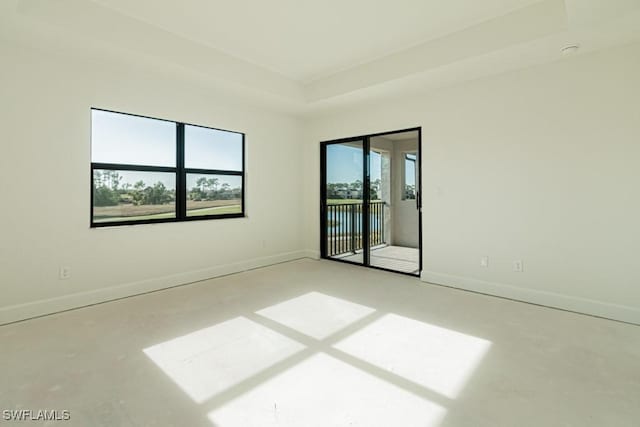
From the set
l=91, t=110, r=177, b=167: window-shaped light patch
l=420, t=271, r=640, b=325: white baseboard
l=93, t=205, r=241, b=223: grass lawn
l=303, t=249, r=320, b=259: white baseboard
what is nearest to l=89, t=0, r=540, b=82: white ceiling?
l=91, t=110, r=177, b=167: window-shaped light patch

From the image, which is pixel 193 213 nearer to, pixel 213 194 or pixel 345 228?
pixel 213 194

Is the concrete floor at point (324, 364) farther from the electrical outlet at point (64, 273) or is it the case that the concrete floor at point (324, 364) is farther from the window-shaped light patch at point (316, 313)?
the electrical outlet at point (64, 273)

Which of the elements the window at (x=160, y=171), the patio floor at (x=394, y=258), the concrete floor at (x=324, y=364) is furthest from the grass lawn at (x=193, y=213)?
the patio floor at (x=394, y=258)

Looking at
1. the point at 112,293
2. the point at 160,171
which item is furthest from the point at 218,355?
the point at 160,171

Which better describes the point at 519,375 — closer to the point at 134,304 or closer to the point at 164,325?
the point at 164,325

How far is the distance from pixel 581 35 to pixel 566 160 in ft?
3.63

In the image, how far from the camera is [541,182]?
3262mm

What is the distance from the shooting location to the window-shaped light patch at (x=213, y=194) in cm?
423

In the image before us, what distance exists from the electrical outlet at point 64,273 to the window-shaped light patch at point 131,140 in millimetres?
1135

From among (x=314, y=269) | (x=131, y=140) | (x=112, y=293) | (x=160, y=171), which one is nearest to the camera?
(x=112, y=293)

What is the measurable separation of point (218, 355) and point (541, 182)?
3451 millimetres

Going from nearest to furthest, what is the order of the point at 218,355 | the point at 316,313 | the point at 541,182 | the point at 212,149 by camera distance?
the point at 218,355 → the point at 316,313 → the point at 541,182 → the point at 212,149

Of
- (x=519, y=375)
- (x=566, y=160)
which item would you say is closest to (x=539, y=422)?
(x=519, y=375)

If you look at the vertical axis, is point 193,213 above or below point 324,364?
above
